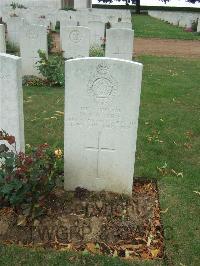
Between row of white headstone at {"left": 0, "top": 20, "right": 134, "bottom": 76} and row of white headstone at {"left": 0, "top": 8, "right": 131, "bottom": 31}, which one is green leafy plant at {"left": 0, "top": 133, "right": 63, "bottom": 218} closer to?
row of white headstone at {"left": 0, "top": 20, "right": 134, "bottom": 76}

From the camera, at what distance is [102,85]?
13.5 feet

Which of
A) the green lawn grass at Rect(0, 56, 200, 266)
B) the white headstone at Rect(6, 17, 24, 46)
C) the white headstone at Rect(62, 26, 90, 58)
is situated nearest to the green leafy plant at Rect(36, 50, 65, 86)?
the green lawn grass at Rect(0, 56, 200, 266)

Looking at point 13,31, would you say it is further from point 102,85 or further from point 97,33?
point 102,85

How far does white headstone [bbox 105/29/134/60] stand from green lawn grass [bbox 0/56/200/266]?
970mm

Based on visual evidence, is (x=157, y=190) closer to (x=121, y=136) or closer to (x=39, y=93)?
(x=121, y=136)

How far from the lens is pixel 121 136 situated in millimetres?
4305

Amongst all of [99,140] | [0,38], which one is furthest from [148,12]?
[99,140]

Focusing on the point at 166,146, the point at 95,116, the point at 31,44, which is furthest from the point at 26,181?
the point at 31,44

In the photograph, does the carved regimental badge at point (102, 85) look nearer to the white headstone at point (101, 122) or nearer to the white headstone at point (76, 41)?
the white headstone at point (101, 122)

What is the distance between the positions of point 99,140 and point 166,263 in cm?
147

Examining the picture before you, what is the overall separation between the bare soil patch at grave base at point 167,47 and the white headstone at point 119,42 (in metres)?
4.58

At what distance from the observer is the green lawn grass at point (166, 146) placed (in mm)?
3695

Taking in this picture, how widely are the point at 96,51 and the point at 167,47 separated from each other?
5433mm

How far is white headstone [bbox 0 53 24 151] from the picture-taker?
4.11 meters
